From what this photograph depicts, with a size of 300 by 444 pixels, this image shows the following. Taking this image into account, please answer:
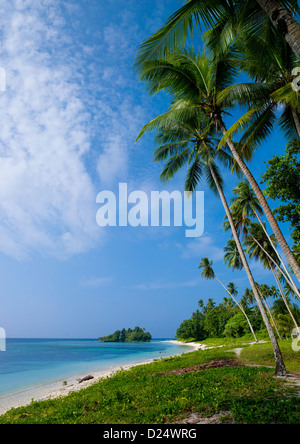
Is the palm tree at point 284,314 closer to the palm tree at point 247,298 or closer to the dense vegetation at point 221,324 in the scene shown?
the dense vegetation at point 221,324

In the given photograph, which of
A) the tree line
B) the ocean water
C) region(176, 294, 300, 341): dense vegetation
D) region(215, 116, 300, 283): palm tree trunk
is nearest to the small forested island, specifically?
region(176, 294, 300, 341): dense vegetation

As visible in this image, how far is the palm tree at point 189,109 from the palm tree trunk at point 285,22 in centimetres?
384

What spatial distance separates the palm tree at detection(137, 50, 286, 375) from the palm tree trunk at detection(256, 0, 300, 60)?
384cm

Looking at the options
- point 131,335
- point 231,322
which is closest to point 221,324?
point 231,322

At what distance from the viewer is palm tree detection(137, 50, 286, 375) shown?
338 inches

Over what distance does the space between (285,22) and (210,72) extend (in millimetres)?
5710

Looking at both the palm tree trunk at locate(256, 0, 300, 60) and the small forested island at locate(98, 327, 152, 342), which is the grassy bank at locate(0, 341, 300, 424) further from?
the small forested island at locate(98, 327, 152, 342)

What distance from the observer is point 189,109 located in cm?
929

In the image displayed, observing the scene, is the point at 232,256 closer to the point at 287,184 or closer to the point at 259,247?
the point at 259,247

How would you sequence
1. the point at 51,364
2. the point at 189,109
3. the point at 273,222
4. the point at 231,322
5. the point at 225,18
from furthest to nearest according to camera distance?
the point at 231,322
the point at 51,364
the point at 189,109
the point at 273,222
the point at 225,18

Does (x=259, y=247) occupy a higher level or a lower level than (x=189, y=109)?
lower

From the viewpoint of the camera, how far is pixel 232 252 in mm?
30031

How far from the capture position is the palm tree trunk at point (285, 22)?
4012 millimetres
